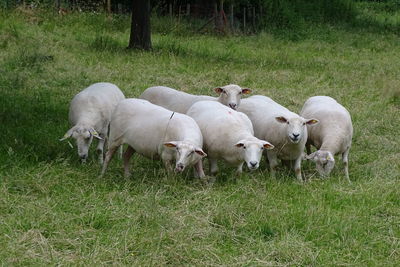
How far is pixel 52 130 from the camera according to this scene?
8383 mm

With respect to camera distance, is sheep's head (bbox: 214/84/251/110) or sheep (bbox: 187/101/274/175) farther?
sheep's head (bbox: 214/84/251/110)

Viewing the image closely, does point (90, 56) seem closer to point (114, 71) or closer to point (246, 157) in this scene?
point (114, 71)

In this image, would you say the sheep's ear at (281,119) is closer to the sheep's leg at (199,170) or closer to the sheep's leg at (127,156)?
the sheep's leg at (199,170)

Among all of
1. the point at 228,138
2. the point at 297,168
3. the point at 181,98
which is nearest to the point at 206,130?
the point at 228,138

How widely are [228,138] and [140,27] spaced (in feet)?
30.5

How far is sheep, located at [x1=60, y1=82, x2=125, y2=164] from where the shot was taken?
24.3ft

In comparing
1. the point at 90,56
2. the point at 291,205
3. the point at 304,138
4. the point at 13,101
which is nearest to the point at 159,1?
the point at 90,56

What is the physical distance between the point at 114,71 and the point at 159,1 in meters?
10.4

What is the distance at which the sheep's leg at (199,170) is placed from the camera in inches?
269

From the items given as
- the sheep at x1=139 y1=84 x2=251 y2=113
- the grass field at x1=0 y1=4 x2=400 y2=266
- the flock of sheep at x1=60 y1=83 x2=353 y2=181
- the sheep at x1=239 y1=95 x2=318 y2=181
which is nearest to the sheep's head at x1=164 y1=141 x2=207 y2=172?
the flock of sheep at x1=60 y1=83 x2=353 y2=181

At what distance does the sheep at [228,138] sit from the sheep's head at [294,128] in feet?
1.16

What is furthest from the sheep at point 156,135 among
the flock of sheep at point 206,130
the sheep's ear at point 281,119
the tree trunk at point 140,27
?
the tree trunk at point 140,27

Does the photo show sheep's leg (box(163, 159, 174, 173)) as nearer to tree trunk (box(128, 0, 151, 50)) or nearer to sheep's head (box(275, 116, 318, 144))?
sheep's head (box(275, 116, 318, 144))

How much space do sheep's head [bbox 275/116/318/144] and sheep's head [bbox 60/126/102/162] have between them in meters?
2.13
